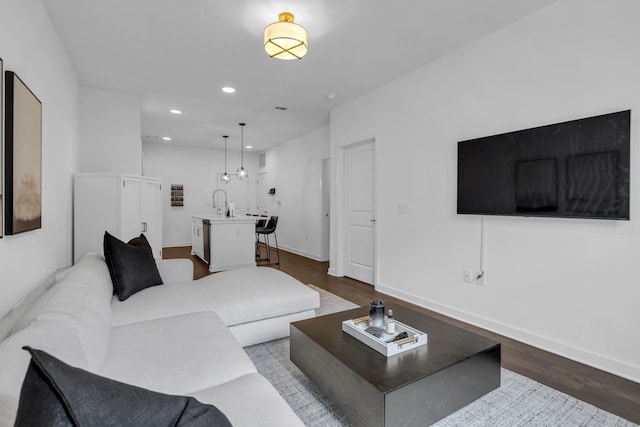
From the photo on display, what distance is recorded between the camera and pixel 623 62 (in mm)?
2152

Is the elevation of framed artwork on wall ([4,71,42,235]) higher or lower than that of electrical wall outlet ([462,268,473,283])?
higher

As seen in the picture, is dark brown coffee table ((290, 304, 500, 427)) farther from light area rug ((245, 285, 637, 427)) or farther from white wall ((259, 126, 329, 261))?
white wall ((259, 126, 329, 261))

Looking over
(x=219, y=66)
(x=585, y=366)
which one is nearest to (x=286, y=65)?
(x=219, y=66)

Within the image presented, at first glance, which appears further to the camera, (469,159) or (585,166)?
(469,159)

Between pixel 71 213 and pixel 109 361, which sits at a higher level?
pixel 71 213

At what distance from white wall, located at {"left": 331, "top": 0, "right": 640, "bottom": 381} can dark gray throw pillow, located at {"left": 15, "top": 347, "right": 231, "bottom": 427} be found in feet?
9.06

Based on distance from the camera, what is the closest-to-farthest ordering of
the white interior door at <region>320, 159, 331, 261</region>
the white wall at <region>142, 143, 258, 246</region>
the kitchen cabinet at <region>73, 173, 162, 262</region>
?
the kitchen cabinet at <region>73, 173, 162, 262</region> → the white interior door at <region>320, 159, 331, 261</region> → the white wall at <region>142, 143, 258, 246</region>

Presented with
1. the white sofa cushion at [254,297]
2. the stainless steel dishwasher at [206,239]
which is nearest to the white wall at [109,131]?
the stainless steel dishwasher at [206,239]

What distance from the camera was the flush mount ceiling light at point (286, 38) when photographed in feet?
7.82

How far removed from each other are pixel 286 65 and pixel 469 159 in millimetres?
2156

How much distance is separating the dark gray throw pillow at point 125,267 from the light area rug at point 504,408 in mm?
1106

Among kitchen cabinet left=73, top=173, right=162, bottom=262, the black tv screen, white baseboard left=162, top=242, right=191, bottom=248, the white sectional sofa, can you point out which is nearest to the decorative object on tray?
the white sectional sofa

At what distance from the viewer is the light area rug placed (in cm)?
168

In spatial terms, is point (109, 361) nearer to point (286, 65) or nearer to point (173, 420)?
point (173, 420)
